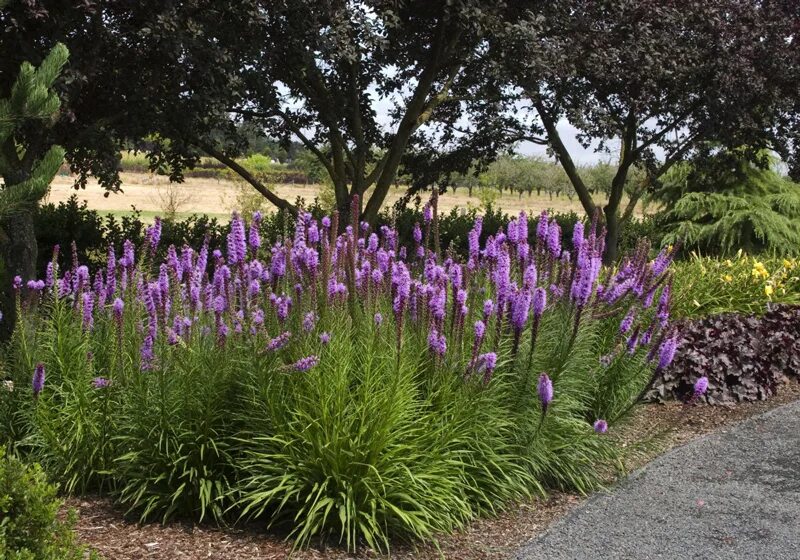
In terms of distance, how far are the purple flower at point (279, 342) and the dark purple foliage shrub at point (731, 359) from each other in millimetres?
3636

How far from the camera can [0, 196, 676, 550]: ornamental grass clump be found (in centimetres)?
391

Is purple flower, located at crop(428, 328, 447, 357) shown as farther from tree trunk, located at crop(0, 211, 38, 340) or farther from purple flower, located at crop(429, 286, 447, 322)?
tree trunk, located at crop(0, 211, 38, 340)

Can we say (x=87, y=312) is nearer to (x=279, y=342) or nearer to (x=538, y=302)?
(x=279, y=342)

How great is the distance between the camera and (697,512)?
14.8 feet

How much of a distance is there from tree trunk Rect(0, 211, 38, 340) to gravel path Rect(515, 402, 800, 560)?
4.83m

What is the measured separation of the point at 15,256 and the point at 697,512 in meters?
5.43

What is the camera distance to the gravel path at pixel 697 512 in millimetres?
4027

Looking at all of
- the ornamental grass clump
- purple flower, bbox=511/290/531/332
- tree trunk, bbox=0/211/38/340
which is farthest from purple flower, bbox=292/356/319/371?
tree trunk, bbox=0/211/38/340

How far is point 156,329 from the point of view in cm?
428

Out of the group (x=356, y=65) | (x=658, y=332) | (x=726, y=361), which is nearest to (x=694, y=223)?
(x=356, y=65)

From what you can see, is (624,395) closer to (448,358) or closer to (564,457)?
(564,457)

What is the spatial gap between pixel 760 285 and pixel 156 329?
259 inches

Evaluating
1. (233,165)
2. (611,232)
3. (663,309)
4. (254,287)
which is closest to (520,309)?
(254,287)

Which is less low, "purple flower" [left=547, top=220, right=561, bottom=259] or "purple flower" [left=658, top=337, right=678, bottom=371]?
"purple flower" [left=547, top=220, right=561, bottom=259]
